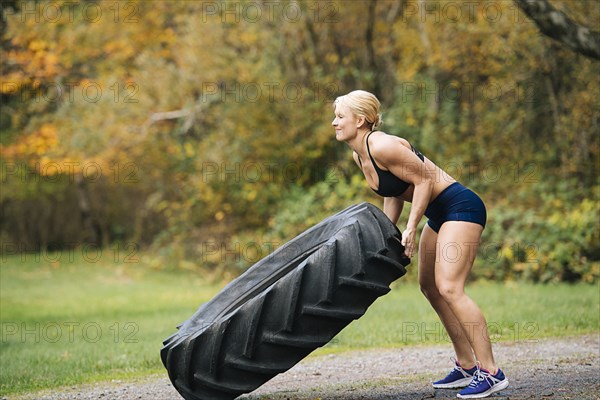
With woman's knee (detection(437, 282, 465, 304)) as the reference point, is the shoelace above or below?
below

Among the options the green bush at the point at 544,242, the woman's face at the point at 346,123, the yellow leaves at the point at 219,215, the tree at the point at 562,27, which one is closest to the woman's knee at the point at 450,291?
the woman's face at the point at 346,123

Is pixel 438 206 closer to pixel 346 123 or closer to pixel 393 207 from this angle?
pixel 393 207

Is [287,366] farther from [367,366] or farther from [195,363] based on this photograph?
[367,366]

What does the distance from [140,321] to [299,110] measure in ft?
23.8

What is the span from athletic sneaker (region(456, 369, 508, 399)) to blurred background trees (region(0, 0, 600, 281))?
9.06 meters

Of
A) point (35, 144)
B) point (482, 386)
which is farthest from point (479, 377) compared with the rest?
point (35, 144)

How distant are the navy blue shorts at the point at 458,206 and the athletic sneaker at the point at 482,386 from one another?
1.05 meters

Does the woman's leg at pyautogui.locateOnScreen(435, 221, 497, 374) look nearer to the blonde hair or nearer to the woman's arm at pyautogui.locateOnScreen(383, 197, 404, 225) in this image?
the woman's arm at pyautogui.locateOnScreen(383, 197, 404, 225)

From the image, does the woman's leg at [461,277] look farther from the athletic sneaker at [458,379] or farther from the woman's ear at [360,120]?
the woman's ear at [360,120]

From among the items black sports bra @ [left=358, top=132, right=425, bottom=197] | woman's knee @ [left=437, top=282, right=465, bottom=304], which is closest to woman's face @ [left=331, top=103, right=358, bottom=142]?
black sports bra @ [left=358, top=132, right=425, bottom=197]

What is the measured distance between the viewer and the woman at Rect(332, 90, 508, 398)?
18.9ft

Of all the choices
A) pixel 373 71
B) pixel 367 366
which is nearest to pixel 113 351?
pixel 367 366

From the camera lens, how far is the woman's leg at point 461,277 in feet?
18.9

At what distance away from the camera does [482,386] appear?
5809mm
